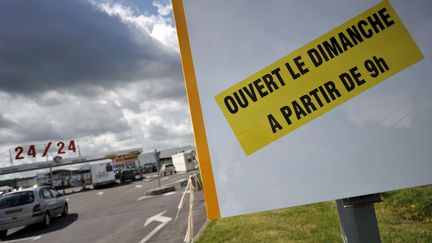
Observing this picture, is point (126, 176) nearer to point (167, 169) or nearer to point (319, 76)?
point (167, 169)

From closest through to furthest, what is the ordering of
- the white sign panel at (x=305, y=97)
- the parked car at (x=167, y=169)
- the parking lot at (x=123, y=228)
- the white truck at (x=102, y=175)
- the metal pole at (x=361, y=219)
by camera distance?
the white sign panel at (x=305, y=97) → the metal pole at (x=361, y=219) → the parking lot at (x=123, y=228) → the white truck at (x=102, y=175) → the parked car at (x=167, y=169)

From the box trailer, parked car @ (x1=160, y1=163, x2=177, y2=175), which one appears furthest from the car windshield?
parked car @ (x1=160, y1=163, x2=177, y2=175)

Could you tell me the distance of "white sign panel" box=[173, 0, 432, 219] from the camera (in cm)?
138

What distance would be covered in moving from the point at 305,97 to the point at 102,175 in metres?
32.0

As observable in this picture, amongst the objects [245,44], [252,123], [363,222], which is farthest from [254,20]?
[363,222]

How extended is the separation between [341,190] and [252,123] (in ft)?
1.66

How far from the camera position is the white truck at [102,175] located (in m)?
30.4

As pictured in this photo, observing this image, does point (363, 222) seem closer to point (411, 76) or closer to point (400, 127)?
point (400, 127)

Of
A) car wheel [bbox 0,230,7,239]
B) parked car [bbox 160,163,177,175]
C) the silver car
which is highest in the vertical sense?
parked car [bbox 160,163,177,175]

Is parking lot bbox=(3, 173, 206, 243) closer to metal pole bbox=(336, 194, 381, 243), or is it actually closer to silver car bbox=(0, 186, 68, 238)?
silver car bbox=(0, 186, 68, 238)

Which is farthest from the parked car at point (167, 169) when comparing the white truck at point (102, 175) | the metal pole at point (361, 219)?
the metal pole at point (361, 219)

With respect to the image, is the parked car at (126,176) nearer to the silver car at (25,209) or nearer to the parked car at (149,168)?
the silver car at (25,209)

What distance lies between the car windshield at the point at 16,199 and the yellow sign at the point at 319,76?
11.7 metres

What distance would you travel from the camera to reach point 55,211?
11977mm
